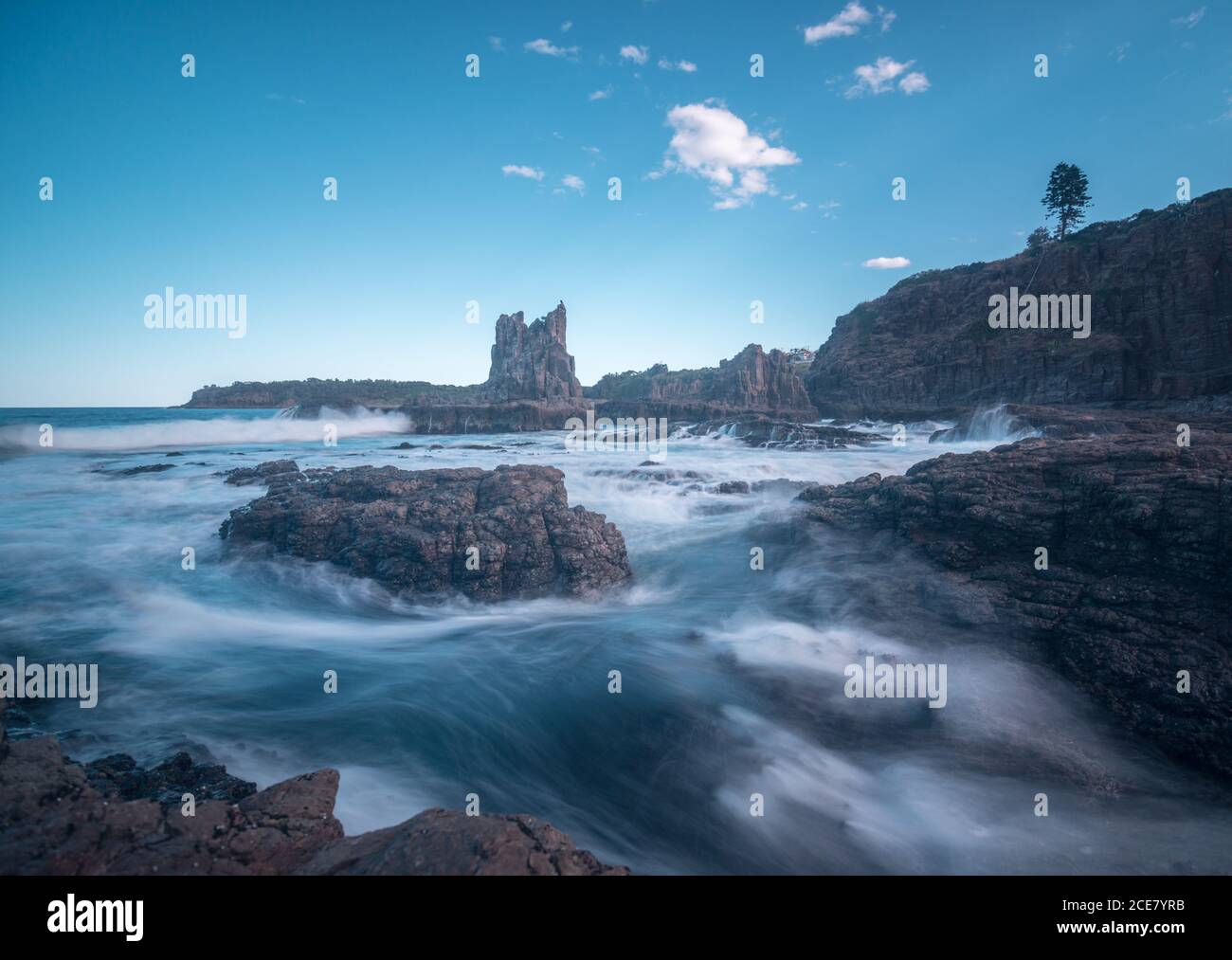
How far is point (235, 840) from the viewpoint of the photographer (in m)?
3.55

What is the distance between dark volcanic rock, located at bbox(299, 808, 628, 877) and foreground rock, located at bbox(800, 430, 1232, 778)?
297 inches

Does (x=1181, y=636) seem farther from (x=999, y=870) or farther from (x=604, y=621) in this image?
(x=604, y=621)

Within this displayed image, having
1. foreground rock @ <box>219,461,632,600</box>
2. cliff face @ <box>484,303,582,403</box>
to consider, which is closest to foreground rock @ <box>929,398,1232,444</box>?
foreground rock @ <box>219,461,632,600</box>

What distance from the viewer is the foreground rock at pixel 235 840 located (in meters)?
3.22

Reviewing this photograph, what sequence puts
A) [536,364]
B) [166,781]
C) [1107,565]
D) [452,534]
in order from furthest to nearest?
1. [536,364]
2. [452,534]
3. [1107,565]
4. [166,781]

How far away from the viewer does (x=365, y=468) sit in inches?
703

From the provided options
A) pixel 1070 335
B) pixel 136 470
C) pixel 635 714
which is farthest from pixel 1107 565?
pixel 1070 335

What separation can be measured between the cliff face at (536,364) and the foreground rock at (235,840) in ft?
257

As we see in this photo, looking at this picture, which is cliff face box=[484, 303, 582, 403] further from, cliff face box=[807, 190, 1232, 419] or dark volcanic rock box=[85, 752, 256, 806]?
dark volcanic rock box=[85, 752, 256, 806]

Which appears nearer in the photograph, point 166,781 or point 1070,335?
point 166,781

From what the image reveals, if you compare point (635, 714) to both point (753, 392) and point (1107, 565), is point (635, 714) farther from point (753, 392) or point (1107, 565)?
point (753, 392)

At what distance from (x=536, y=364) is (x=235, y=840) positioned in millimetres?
82949

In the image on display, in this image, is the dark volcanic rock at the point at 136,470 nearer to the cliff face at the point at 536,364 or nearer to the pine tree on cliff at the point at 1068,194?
the cliff face at the point at 536,364
